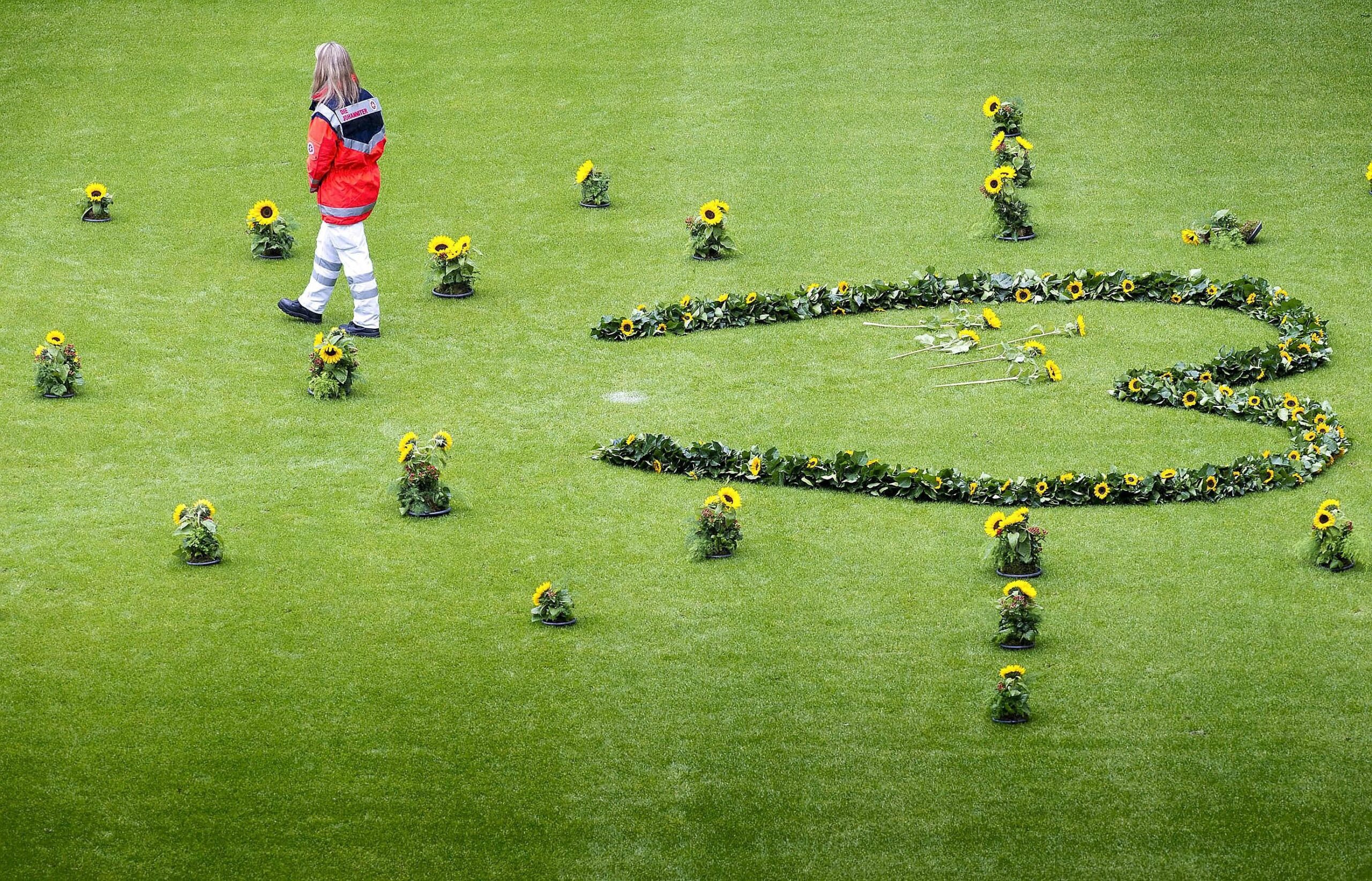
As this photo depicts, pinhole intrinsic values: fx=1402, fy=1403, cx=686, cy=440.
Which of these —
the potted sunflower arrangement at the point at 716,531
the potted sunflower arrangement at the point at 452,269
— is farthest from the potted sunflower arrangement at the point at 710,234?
the potted sunflower arrangement at the point at 716,531

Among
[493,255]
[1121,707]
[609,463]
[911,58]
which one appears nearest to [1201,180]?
[911,58]

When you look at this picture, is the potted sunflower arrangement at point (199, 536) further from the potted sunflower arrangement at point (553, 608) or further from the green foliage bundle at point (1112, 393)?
the green foliage bundle at point (1112, 393)

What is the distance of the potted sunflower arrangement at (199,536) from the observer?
9.32 metres

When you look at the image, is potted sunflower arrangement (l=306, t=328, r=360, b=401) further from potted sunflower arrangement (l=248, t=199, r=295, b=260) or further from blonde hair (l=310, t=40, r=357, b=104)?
potted sunflower arrangement (l=248, t=199, r=295, b=260)

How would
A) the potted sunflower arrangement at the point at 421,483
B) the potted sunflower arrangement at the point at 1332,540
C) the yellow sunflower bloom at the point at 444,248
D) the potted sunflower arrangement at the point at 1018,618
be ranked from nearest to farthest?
the potted sunflower arrangement at the point at 1018,618 → the potted sunflower arrangement at the point at 1332,540 → the potted sunflower arrangement at the point at 421,483 → the yellow sunflower bloom at the point at 444,248

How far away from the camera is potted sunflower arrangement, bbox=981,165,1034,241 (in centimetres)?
1608

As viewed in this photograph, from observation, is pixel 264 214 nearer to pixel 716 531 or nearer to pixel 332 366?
pixel 332 366

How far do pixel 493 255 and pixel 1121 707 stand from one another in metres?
10.4

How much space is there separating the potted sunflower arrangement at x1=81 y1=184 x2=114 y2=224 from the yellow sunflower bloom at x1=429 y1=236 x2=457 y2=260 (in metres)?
4.61

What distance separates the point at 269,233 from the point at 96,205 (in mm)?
2479

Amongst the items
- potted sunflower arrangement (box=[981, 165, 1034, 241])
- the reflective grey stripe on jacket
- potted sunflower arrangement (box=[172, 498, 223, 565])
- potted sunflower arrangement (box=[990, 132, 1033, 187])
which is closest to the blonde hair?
the reflective grey stripe on jacket

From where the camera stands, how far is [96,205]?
16.8 metres

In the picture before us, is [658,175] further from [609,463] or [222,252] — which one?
[609,463]

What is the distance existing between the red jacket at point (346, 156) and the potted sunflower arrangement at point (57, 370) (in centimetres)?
265
